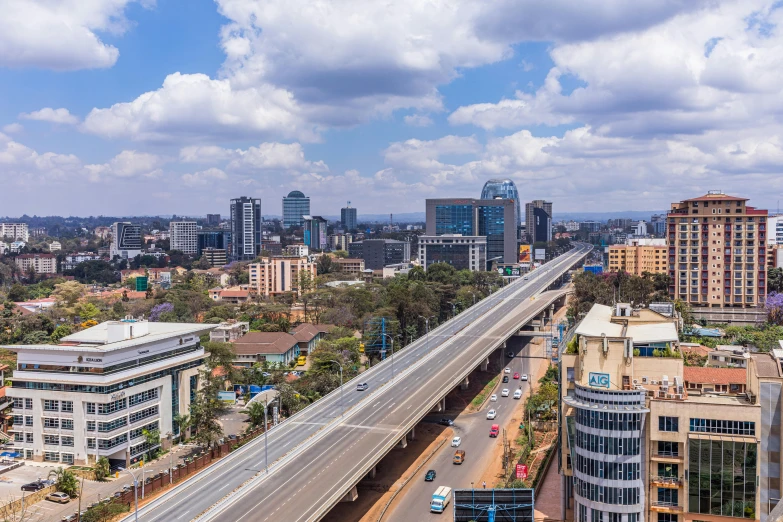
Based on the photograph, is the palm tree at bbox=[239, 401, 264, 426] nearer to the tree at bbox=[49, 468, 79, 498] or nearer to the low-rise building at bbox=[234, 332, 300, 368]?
the tree at bbox=[49, 468, 79, 498]

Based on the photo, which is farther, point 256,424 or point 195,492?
point 256,424

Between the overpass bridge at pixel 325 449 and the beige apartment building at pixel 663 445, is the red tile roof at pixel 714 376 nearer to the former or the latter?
the beige apartment building at pixel 663 445

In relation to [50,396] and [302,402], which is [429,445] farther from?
[50,396]

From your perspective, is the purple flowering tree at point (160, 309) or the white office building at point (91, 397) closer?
the white office building at point (91, 397)

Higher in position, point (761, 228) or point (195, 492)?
point (761, 228)

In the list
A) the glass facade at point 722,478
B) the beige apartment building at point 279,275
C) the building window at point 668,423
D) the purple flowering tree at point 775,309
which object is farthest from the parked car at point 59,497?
the beige apartment building at point 279,275

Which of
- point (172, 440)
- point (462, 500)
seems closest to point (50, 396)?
point (172, 440)
